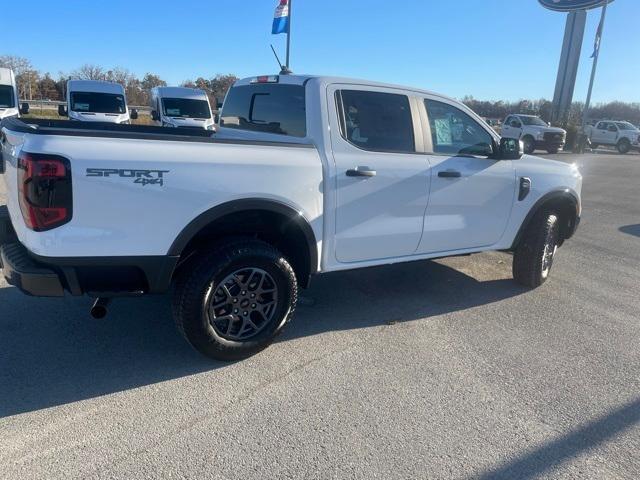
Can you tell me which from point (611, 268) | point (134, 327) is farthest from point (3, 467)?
point (611, 268)

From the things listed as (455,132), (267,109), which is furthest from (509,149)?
(267,109)

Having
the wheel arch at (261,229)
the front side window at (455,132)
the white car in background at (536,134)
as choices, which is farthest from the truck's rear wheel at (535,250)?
the white car in background at (536,134)

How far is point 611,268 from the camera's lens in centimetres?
630

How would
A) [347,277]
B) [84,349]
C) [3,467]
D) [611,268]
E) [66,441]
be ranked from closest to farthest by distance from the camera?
1. [3,467]
2. [66,441]
3. [84,349]
4. [347,277]
5. [611,268]

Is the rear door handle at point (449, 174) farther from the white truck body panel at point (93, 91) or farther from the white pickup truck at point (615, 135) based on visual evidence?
the white pickup truck at point (615, 135)

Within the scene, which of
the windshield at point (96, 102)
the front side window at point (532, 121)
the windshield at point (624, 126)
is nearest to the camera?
the windshield at point (96, 102)

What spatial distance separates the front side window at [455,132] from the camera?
438 centimetres

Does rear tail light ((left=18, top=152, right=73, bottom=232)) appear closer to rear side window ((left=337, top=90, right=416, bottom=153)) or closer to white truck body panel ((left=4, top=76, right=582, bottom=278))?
white truck body panel ((left=4, top=76, right=582, bottom=278))

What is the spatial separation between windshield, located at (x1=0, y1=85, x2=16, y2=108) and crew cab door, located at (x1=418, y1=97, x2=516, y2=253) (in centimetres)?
1438

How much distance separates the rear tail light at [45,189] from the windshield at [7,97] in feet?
46.6

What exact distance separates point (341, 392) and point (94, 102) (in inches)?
629

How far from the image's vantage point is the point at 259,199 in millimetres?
3318

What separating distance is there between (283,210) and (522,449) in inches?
78.2

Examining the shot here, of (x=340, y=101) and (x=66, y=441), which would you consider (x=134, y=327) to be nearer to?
(x=66, y=441)
